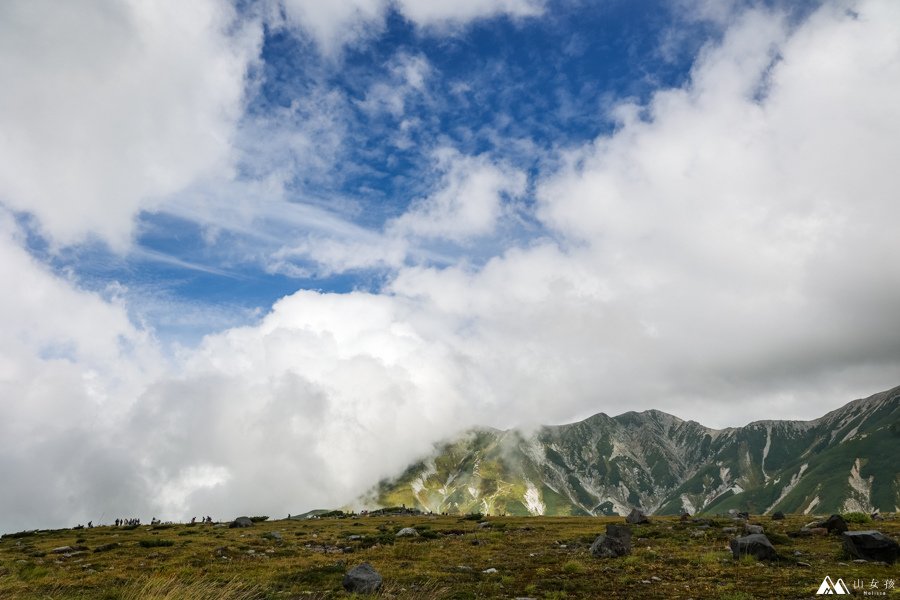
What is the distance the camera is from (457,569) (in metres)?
23.3

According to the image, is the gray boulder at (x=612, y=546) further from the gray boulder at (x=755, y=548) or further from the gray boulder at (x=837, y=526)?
the gray boulder at (x=837, y=526)

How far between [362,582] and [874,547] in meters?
20.5

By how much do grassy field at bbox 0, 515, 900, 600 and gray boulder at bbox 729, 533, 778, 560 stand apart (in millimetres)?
570

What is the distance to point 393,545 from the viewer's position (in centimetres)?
3575

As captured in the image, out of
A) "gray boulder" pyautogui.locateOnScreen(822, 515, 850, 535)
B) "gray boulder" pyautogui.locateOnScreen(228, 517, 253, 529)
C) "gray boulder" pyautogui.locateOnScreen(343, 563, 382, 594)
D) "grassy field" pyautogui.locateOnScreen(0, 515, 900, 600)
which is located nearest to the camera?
"grassy field" pyautogui.locateOnScreen(0, 515, 900, 600)

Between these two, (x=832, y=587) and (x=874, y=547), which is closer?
(x=832, y=587)

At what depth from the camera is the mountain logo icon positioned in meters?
15.1

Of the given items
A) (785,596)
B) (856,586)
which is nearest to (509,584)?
(785,596)

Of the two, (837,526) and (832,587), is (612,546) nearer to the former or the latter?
(832,587)

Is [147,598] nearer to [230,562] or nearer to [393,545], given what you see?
[230,562]

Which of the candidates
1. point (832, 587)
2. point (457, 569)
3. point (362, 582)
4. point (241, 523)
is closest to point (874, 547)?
point (832, 587)

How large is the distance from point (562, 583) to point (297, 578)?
11.5 m

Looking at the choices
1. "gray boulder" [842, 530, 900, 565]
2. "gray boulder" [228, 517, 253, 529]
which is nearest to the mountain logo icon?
"gray boulder" [842, 530, 900, 565]

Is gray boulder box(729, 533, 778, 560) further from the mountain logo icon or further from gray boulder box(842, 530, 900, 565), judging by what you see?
the mountain logo icon
